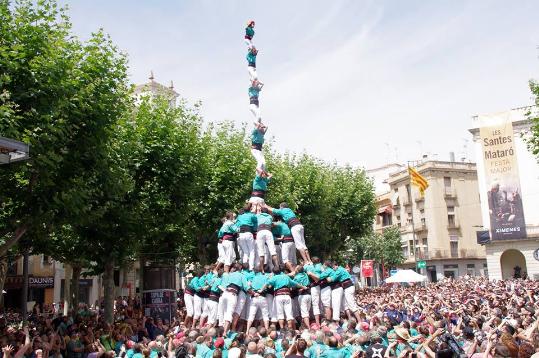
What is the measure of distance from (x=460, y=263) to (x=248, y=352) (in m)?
58.0

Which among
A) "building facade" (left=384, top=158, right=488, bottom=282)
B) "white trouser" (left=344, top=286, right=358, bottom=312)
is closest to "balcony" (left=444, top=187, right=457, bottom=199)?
"building facade" (left=384, top=158, right=488, bottom=282)

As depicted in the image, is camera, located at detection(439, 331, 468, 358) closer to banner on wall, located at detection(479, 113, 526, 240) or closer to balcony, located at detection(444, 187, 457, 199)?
→ banner on wall, located at detection(479, 113, 526, 240)

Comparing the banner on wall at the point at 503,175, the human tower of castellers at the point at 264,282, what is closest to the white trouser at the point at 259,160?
the human tower of castellers at the point at 264,282

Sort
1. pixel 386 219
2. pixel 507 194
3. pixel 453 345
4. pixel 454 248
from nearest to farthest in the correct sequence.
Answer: pixel 453 345, pixel 507 194, pixel 454 248, pixel 386 219

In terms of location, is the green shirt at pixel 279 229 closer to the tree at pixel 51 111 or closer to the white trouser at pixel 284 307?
the white trouser at pixel 284 307

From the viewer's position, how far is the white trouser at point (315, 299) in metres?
15.5

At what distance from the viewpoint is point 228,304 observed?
15078 mm

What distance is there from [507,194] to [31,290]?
39135 mm

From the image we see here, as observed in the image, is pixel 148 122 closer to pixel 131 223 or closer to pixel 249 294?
pixel 131 223

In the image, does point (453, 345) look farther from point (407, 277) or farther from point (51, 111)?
point (407, 277)

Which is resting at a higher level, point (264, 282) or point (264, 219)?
point (264, 219)

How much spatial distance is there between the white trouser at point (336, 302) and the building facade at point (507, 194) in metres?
31.0

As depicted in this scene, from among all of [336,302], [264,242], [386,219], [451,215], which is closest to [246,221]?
[264,242]

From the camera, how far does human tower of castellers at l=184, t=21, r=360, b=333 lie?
49.9 ft
